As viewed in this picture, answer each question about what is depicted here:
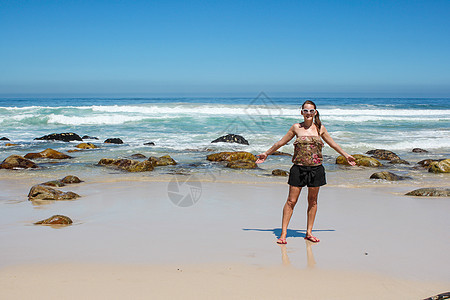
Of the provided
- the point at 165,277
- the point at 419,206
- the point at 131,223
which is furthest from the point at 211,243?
the point at 419,206

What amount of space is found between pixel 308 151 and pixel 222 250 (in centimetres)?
144

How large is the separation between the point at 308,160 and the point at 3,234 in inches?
149

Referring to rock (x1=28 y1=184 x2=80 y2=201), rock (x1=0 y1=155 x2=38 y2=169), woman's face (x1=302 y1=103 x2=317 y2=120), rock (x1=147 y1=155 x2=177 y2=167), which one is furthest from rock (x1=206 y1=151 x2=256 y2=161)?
woman's face (x1=302 y1=103 x2=317 y2=120)

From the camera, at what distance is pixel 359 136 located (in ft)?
71.5

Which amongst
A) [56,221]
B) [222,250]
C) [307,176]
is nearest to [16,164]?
[56,221]

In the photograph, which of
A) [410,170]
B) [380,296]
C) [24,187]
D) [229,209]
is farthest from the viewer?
[410,170]

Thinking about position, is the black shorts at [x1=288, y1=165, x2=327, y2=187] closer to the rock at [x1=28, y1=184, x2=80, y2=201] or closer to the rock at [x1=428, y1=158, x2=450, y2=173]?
the rock at [x1=28, y1=184, x2=80, y2=201]

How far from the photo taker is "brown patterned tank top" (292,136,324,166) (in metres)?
4.51

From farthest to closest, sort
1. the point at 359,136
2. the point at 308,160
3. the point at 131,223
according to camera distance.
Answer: the point at 359,136 < the point at 131,223 < the point at 308,160

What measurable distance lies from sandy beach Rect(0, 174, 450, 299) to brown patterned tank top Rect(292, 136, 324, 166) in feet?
3.13

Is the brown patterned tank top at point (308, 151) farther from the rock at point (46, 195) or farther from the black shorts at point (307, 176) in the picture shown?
the rock at point (46, 195)

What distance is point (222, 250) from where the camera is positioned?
446cm

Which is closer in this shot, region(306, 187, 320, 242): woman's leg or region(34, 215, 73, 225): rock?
region(306, 187, 320, 242): woman's leg

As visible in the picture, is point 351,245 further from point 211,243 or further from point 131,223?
point 131,223
